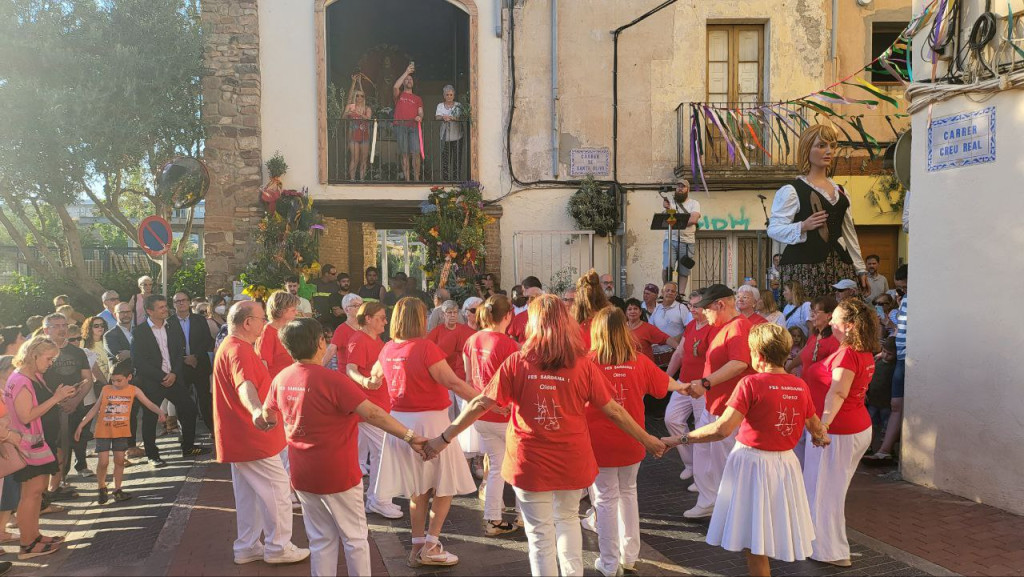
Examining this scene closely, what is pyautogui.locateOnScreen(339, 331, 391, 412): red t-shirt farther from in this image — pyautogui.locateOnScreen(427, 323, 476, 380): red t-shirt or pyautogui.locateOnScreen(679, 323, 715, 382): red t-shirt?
pyautogui.locateOnScreen(679, 323, 715, 382): red t-shirt

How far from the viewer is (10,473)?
5766 mm

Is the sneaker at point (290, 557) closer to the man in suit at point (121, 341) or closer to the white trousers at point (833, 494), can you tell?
the white trousers at point (833, 494)

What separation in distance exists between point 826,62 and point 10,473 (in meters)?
14.6

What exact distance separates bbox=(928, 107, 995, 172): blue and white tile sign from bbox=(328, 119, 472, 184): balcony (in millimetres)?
9296

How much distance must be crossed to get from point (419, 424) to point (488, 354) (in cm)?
76

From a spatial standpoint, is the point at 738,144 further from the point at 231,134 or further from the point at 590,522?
the point at 590,522

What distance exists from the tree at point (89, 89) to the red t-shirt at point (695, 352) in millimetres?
11955

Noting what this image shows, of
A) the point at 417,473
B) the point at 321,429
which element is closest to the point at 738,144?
the point at 417,473

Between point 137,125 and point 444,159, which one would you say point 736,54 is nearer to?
point 444,159

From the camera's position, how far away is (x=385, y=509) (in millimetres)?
6605

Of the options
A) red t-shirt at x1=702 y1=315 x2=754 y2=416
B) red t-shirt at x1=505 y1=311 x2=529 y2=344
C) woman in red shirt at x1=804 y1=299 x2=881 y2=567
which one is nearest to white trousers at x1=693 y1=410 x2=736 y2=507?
red t-shirt at x1=702 y1=315 x2=754 y2=416

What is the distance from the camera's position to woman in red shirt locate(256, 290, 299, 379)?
6191mm

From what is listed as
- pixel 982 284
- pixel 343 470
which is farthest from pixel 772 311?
pixel 343 470

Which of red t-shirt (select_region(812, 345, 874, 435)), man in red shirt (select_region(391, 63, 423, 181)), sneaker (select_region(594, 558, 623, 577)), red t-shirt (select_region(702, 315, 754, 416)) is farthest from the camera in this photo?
man in red shirt (select_region(391, 63, 423, 181))
